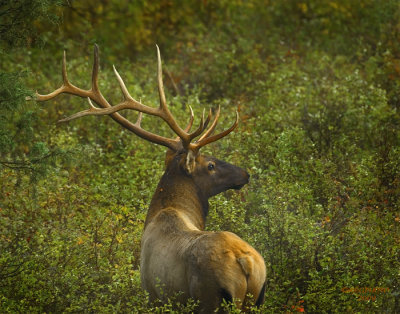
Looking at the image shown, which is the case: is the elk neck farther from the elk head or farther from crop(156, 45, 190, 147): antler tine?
crop(156, 45, 190, 147): antler tine

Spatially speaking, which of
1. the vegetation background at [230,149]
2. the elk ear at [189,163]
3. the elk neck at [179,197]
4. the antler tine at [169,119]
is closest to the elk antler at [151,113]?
the antler tine at [169,119]

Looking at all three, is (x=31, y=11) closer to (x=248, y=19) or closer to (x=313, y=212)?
(x=313, y=212)

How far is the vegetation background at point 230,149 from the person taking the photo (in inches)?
290

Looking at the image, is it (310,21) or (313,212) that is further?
(310,21)

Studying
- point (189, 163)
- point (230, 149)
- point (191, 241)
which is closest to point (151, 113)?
point (189, 163)

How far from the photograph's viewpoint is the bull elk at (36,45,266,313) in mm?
5941

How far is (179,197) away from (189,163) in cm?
51

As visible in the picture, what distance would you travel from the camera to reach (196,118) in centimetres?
1191

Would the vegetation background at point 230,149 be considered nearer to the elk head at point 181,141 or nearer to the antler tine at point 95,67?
the elk head at point 181,141

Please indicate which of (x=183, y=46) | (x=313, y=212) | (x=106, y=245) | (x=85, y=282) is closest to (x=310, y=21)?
(x=183, y=46)

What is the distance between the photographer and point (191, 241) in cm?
647

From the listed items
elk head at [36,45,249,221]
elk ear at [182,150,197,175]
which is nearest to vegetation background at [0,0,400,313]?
elk head at [36,45,249,221]

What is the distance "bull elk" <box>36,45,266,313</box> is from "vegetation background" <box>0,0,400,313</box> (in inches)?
13.6

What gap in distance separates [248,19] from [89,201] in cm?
942
